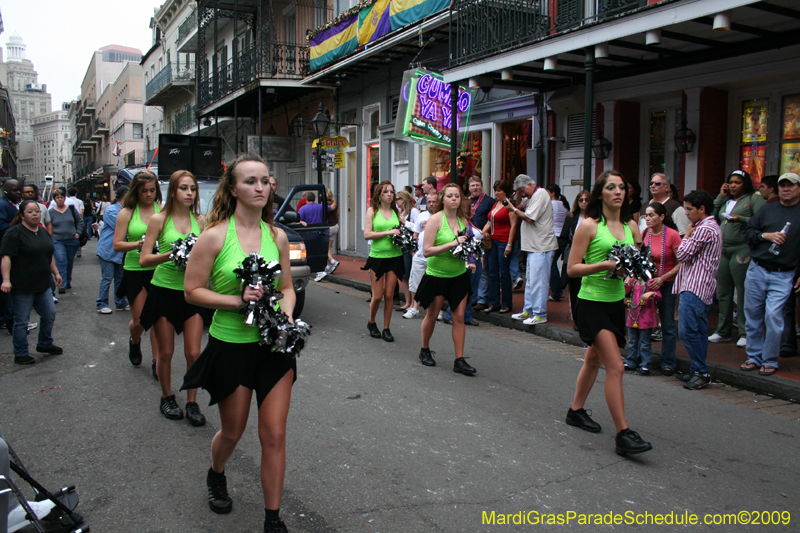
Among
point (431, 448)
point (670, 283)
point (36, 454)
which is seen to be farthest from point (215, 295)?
point (670, 283)

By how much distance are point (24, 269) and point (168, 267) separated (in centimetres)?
287

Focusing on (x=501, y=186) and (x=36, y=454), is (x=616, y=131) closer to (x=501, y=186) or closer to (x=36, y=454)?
(x=501, y=186)

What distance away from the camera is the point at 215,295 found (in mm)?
2896

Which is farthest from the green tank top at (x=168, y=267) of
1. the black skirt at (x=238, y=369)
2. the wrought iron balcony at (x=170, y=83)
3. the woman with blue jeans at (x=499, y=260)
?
the wrought iron balcony at (x=170, y=83)

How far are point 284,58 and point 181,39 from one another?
1334 cm

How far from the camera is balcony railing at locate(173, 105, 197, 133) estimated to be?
31644 millimetres

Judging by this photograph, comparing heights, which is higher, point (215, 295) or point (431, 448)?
point (215, 295)

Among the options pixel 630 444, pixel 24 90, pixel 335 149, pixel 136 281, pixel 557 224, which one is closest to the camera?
pixel 630 444

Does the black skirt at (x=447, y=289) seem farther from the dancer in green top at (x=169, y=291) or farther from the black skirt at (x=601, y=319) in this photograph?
the dancer in green top at (x=169, y=291)

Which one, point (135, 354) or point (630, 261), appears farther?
point (135, 354)

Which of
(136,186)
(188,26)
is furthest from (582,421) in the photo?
(188,26)

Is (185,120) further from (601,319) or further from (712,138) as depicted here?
(601,319)

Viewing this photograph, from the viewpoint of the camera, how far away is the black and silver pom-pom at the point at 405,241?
7492mm

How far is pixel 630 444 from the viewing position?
154 inches
